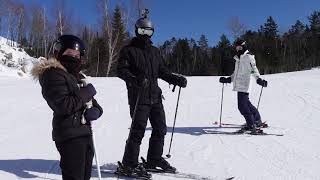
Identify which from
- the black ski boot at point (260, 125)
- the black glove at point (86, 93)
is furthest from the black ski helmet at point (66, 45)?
the black ski boot at point (260, 125)

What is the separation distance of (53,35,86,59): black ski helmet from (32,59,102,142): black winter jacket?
115mm

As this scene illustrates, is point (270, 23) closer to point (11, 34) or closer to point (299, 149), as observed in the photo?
point (11, 34)

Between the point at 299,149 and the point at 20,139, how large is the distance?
4660mm

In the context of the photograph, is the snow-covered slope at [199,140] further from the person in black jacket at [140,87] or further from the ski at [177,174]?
the person in black jacket at [140,87]

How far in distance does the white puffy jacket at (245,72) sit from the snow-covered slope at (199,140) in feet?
3.12

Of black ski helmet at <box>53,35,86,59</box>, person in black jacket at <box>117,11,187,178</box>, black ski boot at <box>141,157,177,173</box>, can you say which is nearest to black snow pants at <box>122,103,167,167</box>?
person in black jacket at <box>117,11,187,178</box>

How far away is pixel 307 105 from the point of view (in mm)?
12875

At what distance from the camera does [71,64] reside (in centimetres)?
379

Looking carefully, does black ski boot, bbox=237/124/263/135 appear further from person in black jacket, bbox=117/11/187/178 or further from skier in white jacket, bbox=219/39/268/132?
person in black jacket, bbox=117/11/187/178

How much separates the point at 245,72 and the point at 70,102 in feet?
18.6

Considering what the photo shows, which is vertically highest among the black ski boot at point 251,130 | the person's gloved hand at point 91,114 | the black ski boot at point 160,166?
the person's gloved hand at point 91,114

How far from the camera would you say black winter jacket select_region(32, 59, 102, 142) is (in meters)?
3.62

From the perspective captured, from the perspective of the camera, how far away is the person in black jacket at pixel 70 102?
3.65 meters

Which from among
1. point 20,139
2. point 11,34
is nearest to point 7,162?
point 20,139
